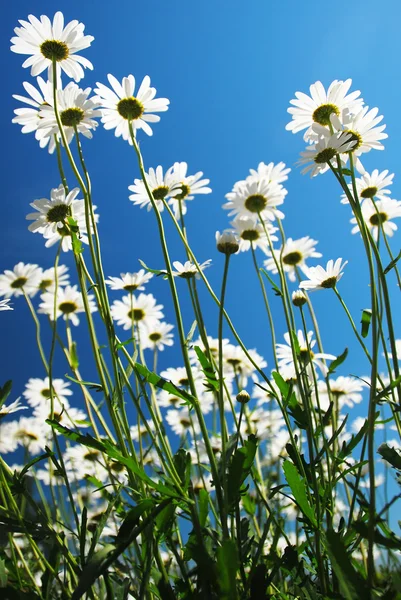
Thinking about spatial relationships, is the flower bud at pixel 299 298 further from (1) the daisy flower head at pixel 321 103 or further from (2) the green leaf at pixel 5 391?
(2) the green leaf at pixel 5 391

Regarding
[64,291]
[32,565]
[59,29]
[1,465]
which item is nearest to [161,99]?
[59,29]

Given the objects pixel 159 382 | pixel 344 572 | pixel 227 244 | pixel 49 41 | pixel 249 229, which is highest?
pixel 49 41

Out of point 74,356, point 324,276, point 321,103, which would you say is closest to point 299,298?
point 324,276

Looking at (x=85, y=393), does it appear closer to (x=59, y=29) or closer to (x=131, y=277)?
(x=131, y=277)

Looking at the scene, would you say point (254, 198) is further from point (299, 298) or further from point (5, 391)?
point (5, 391)

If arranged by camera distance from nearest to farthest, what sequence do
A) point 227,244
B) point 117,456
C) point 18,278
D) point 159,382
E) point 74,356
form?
1. point 117,456
2. point 159,382
3. point 227,244
4. point 74,356
5. point 18,278
